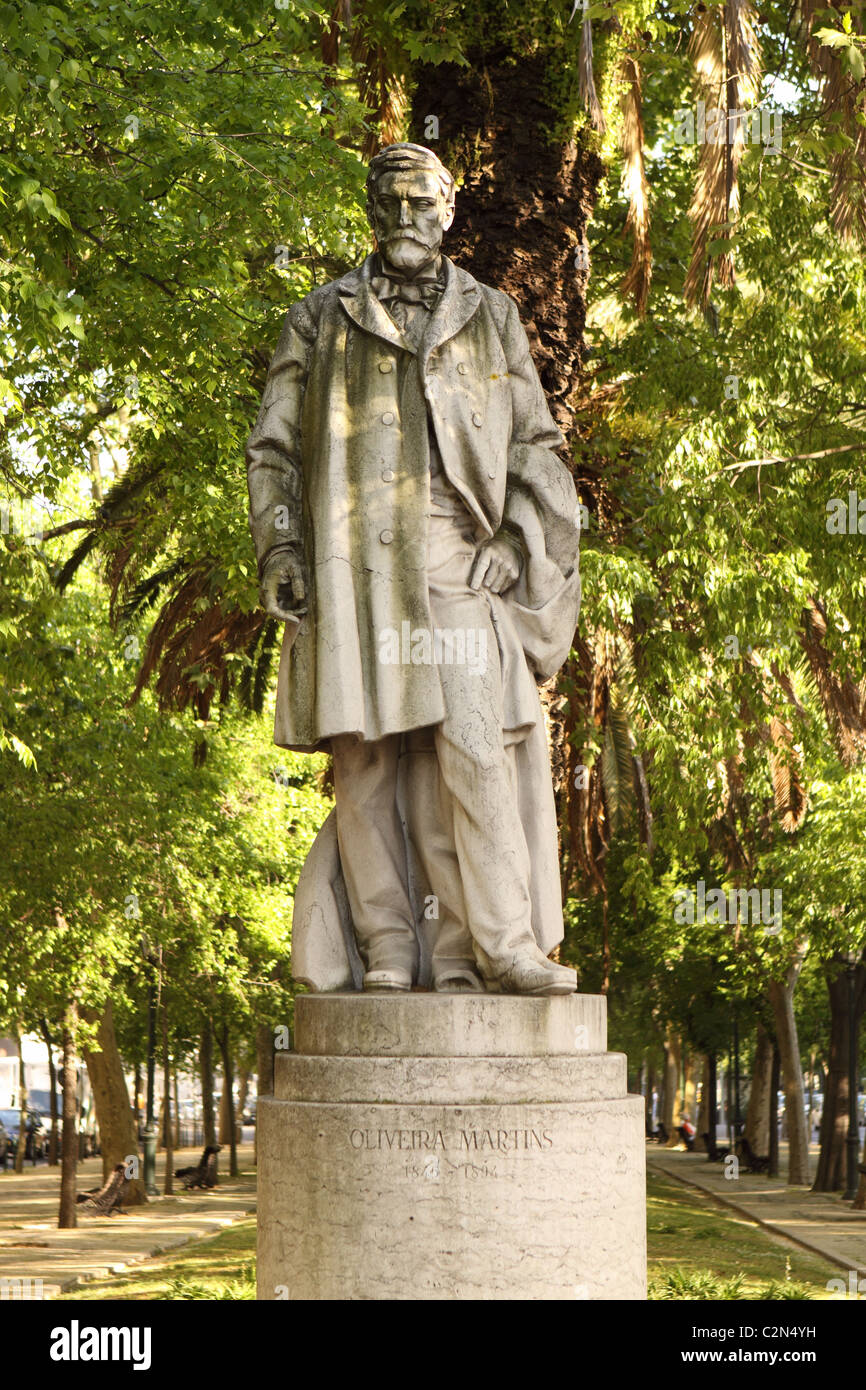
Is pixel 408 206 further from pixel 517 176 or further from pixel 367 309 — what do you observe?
pixel 517 176

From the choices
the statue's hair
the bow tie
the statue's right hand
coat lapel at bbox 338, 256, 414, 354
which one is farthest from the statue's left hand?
the statue's hair

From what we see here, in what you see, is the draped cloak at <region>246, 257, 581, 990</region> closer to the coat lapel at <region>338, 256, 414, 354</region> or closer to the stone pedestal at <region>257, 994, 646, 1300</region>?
the coat lapel at <region>338, 256, 414, 354</region>

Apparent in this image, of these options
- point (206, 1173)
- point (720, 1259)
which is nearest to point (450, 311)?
point (720, 1259)

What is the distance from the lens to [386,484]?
5508mm

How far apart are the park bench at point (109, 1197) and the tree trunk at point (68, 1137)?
199 centimetres

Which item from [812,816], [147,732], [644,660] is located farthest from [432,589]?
[812,816]

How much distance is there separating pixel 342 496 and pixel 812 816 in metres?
17.3

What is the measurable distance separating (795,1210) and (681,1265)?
11458 mm

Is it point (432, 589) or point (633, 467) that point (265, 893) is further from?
point (432, 589)

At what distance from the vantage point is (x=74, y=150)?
11375 millimetres

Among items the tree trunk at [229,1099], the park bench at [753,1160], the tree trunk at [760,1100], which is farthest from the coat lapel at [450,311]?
the tree trunk at [760,1100]

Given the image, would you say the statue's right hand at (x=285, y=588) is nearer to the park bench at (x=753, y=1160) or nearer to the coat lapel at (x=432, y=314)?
the coat lapel at (x=432, y=314)

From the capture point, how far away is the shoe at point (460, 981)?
5.36 metres

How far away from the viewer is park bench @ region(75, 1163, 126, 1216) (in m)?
28.2
